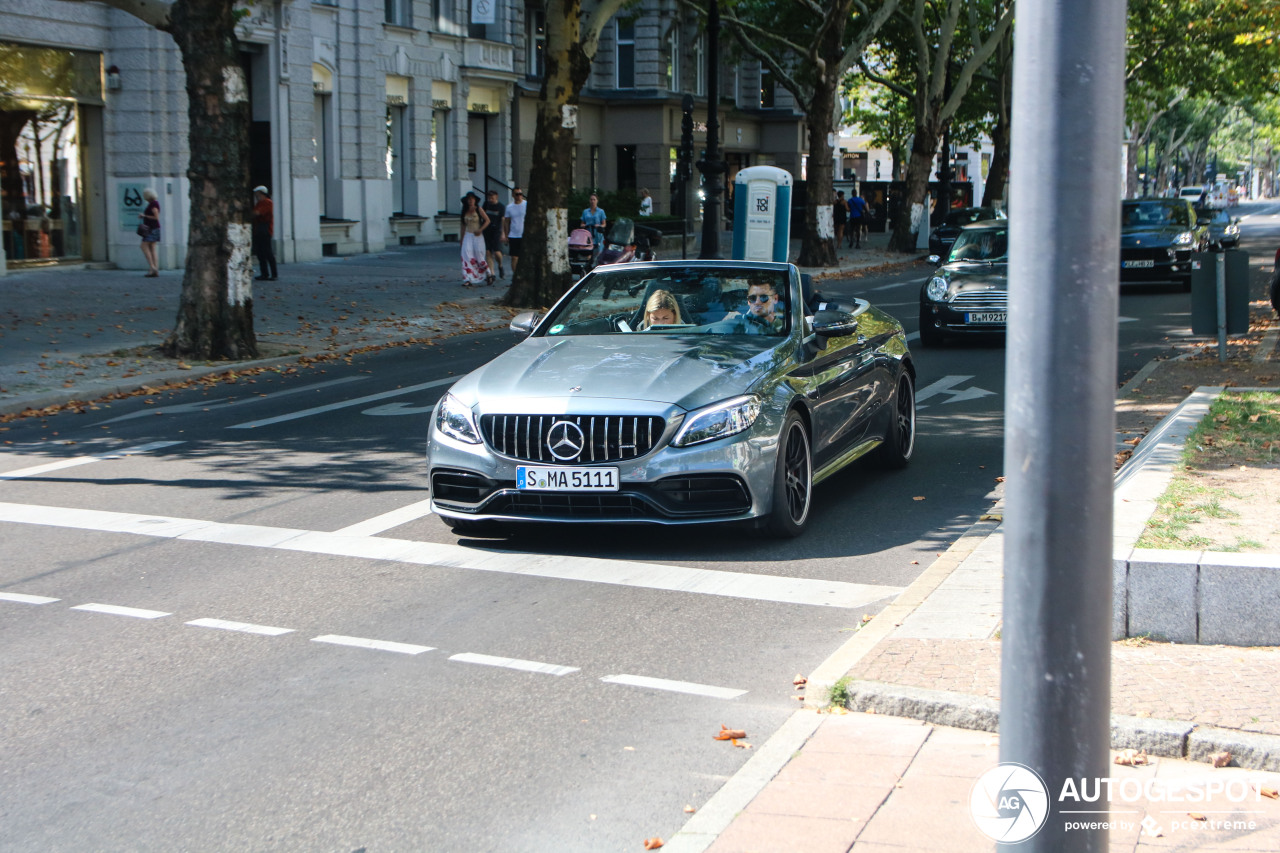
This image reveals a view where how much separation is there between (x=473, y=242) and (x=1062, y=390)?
2337 centimetres

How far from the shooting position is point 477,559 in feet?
23.9

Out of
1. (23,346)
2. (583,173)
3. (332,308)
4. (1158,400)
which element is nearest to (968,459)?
(1158,400)

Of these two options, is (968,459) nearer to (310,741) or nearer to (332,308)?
(310,741)

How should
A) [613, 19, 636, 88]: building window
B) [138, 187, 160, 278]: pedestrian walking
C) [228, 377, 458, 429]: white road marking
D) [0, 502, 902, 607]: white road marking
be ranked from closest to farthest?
[0, 502, 902, 607]: white road marking < [228, 377, 458, 429]: white road marking < [138, 187, 160, 278]: pedestrian walking < [613, 19, 636, 88]: building window

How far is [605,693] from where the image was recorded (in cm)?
520

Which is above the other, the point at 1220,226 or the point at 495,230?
the point at 1220,226

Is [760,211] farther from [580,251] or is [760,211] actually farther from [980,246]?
[980,246]

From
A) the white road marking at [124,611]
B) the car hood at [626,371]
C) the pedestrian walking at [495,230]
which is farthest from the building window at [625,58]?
the white road marking at [124,611]

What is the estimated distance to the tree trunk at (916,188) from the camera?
40.8m

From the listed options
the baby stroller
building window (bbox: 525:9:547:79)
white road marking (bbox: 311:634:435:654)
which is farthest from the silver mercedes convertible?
building window (bbox: 525:9:547:79)

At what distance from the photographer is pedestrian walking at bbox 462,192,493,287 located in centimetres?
2475

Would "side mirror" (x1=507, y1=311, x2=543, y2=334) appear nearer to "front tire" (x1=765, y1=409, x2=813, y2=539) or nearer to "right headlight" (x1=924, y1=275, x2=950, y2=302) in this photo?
"front tire" (x1=765, y1=409, x2=813, y2=539)

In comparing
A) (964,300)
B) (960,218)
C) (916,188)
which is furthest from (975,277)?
(916,188)

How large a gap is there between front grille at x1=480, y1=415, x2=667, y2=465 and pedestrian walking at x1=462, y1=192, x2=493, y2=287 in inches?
704
